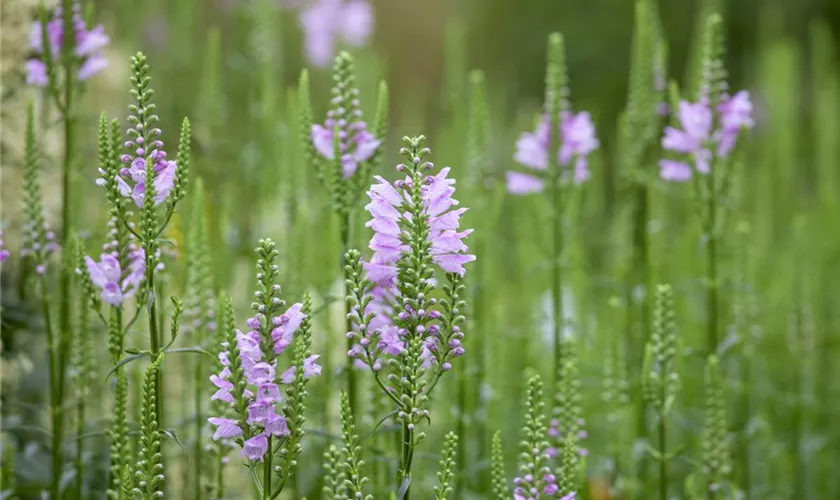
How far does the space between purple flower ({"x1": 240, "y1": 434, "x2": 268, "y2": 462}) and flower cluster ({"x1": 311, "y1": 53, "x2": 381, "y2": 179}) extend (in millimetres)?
830

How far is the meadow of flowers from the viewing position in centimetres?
191

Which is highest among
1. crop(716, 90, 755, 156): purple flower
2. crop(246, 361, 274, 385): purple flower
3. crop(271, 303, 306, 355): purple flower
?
crop(716, 90, 755, 156): purple flower

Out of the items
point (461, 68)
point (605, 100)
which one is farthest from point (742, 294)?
point (605, 100)

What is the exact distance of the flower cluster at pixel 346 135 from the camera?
2.48 metres

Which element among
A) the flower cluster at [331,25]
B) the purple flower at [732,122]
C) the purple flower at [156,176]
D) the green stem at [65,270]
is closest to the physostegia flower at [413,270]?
the purple flower at [156,176]

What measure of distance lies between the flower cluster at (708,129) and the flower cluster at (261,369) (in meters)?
1.59

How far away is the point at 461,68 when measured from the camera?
4004 millimetres

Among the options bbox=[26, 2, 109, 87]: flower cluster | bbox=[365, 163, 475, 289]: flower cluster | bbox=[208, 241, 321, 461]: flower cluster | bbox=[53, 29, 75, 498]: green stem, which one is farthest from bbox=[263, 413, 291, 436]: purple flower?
bbox=[26, 2, 109, 87]: flower cluster

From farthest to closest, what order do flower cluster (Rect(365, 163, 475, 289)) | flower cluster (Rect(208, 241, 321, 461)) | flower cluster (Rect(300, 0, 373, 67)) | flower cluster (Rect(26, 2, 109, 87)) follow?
flower cluster (Rect(300, 0, 373, 67))
flower cluster (Rect(26, 2, 109, 87))
flower cluster (Rect(365, 163, 475, 289))
flower cluster (Rect(208, 241, 321, 461))

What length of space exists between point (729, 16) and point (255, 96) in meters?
7.06

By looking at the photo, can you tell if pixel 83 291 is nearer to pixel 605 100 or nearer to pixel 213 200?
pixel 213 200

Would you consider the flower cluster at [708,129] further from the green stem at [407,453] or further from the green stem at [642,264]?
the green stem at [407,453]

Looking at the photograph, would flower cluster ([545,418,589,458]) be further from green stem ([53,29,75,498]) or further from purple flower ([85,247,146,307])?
green stem ([53,29,75,498])

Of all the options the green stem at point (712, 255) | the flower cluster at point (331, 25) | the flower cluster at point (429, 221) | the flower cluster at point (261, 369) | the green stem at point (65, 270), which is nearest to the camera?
the flower cluster at point (261, 369)
